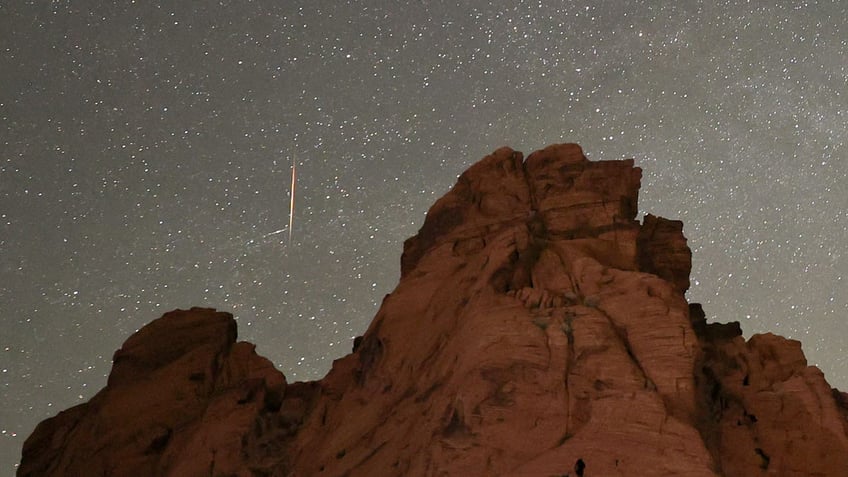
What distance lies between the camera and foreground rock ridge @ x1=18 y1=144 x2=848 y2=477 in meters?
27.7

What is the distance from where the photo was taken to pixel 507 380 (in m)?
28.7

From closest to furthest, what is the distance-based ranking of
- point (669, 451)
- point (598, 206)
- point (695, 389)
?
point (669, 451) → point (695, 389) → point (598, 206)

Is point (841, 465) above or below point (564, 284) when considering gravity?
below

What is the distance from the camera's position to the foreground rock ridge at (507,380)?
27656 millimetres

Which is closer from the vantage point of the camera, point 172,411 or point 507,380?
point 507,380

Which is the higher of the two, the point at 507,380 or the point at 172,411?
the point at 172,411

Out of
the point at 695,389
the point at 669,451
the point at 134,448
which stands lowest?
the point at 669,451

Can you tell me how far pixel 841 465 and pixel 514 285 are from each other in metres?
11.0

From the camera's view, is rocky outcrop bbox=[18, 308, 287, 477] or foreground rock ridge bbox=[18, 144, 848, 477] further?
rocky outcrop bbox=[18, 308, 287, 477]

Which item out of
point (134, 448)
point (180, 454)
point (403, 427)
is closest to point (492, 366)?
point (403, 427)

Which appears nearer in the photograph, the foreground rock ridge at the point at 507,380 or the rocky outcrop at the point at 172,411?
the foreground rock ridge at the point at 507,380

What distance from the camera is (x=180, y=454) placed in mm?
38469

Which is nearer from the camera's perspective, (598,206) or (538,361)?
(538,361)

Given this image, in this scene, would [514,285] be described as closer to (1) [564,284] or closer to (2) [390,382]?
(1) [564,284]
